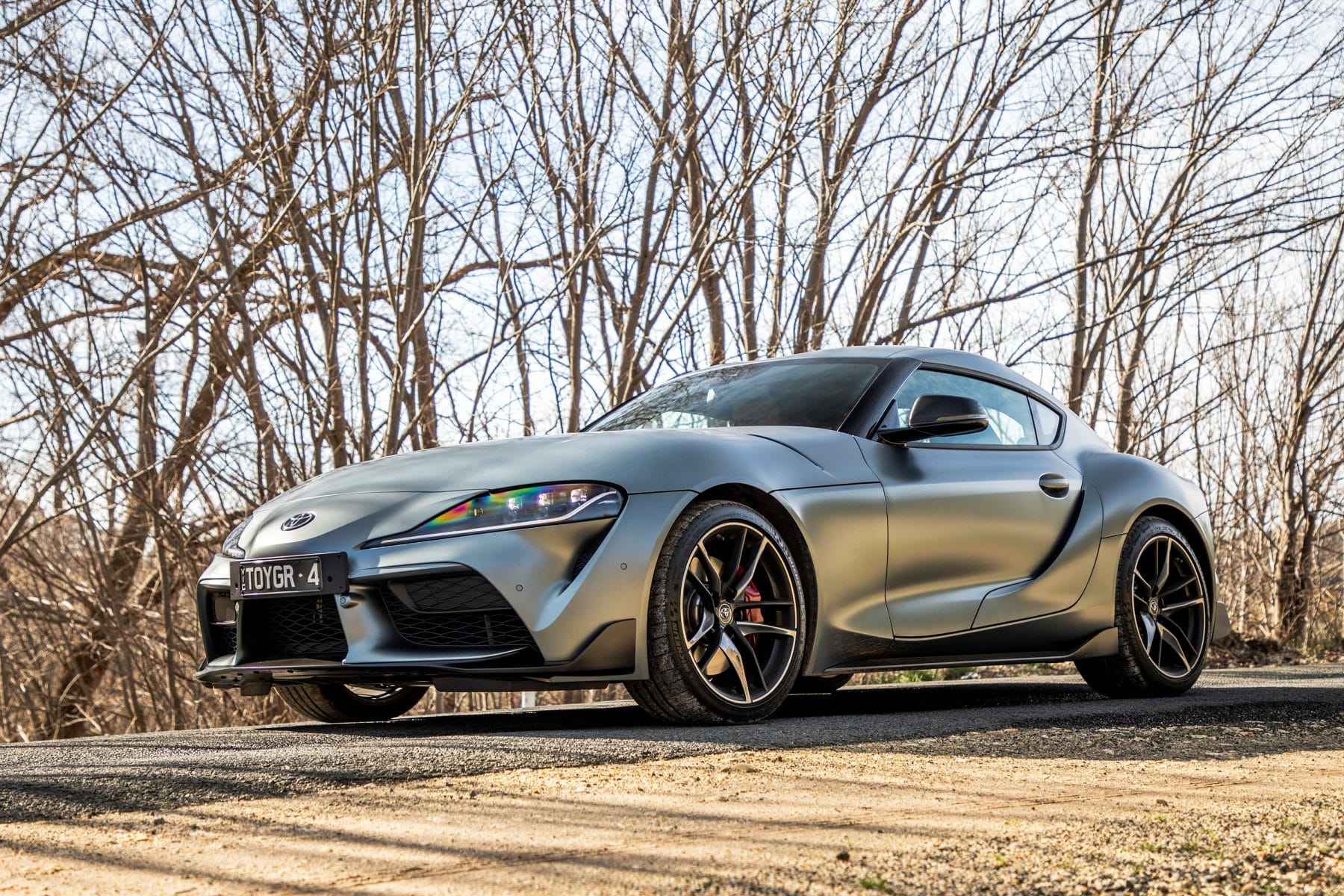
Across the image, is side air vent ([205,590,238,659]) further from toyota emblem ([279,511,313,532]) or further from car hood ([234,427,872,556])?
toyota emblem ([279,511,313,532])

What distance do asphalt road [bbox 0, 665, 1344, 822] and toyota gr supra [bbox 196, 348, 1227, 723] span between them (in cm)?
21

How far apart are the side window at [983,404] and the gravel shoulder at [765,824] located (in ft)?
5.00

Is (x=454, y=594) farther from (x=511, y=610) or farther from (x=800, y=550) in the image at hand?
(x=800, y=550)

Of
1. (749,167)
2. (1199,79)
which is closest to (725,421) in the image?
(749,167)

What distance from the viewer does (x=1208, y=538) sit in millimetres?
6863

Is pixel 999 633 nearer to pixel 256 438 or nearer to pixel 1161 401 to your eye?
pixel 256 438

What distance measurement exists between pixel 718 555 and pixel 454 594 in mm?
929

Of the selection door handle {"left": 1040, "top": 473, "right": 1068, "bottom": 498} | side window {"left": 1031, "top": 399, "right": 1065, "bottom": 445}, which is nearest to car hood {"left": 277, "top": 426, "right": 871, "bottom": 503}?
door handle {"left": 1040, "top": 473, "right": 1068, "bottom": 498}

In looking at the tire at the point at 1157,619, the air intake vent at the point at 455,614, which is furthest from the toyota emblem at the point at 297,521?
the tire at the point at 1157,619

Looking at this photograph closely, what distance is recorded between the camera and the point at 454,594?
4336 mm

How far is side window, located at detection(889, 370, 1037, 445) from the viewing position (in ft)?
18.9

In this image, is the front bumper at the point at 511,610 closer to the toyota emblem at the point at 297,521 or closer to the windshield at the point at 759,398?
the toyota emblem at the point at 297,521

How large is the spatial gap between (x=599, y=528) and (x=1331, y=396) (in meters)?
12.8

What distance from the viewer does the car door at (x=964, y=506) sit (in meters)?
5.30
